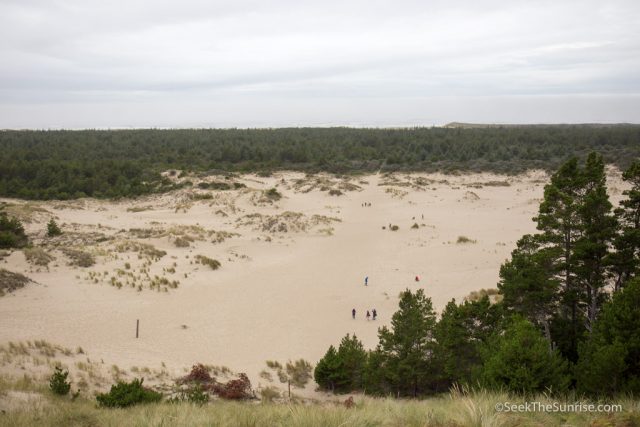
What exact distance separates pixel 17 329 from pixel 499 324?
2018 cm

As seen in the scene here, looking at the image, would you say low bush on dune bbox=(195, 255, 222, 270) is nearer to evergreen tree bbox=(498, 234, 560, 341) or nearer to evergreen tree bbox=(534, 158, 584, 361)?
evergreen tree bbox=(498, 234, 560, 341)

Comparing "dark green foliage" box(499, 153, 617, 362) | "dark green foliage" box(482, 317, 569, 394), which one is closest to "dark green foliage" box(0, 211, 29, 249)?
"dark green foliage" box(499, 153, 617, 362)

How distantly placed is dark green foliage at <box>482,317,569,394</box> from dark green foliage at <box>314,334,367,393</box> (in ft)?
19.5

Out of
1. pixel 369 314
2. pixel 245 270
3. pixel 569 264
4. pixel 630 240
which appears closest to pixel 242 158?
pixel 245 270

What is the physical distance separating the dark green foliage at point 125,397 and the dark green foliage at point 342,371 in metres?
6.54

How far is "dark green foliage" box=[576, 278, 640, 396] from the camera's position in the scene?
9633mm

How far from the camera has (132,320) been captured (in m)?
21.6

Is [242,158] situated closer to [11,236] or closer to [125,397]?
[11,236]

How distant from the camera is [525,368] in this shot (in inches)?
393

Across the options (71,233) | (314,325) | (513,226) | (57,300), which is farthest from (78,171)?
(513,226)

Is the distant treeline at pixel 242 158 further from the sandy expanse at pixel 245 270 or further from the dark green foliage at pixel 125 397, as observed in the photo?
the dark green foliage at pixel 125 397

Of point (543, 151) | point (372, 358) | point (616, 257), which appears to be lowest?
point (372, 358)

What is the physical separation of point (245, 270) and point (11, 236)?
1756 centimetres

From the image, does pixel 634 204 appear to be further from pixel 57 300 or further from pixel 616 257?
pixel 57 300
